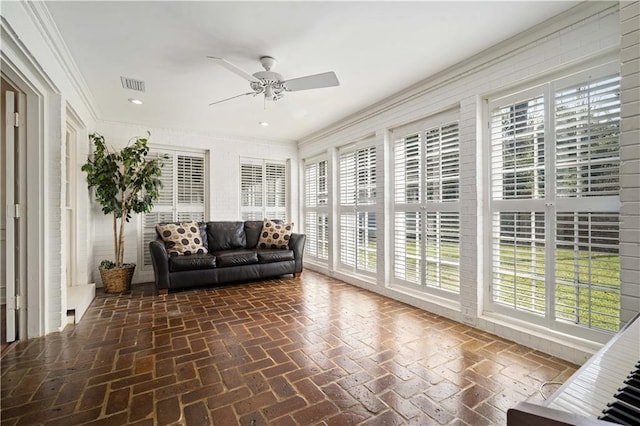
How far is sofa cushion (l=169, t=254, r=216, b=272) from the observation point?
3877mm

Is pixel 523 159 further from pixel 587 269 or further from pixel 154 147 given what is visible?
pixel 154 147

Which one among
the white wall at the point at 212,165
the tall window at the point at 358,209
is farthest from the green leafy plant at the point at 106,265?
the tall window at the point at 358,209

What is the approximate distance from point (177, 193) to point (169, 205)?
242mm

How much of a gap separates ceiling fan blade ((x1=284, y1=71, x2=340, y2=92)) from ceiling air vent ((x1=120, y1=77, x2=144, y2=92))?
1776 millimetres

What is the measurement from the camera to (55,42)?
2354mm

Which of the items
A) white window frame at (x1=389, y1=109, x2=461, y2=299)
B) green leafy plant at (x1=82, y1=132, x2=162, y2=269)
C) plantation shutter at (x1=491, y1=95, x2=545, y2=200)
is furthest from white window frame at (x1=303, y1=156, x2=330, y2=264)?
plantation shutter at (x1=491, y1=95, x2=545, y2=200)

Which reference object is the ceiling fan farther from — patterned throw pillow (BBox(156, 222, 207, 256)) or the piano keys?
patterned throw pillow (BBox(156, 222, 207, 256))

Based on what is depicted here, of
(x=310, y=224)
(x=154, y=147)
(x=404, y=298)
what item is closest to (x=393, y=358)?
(x=404, y=298)

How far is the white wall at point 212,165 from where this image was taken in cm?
443

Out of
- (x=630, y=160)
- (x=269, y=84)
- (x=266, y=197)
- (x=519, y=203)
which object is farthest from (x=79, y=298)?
(x=630, y=160)

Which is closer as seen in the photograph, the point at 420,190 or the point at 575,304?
the point at 575,304

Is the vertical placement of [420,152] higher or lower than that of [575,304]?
higher

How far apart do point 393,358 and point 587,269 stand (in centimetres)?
157

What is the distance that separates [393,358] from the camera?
218cm
